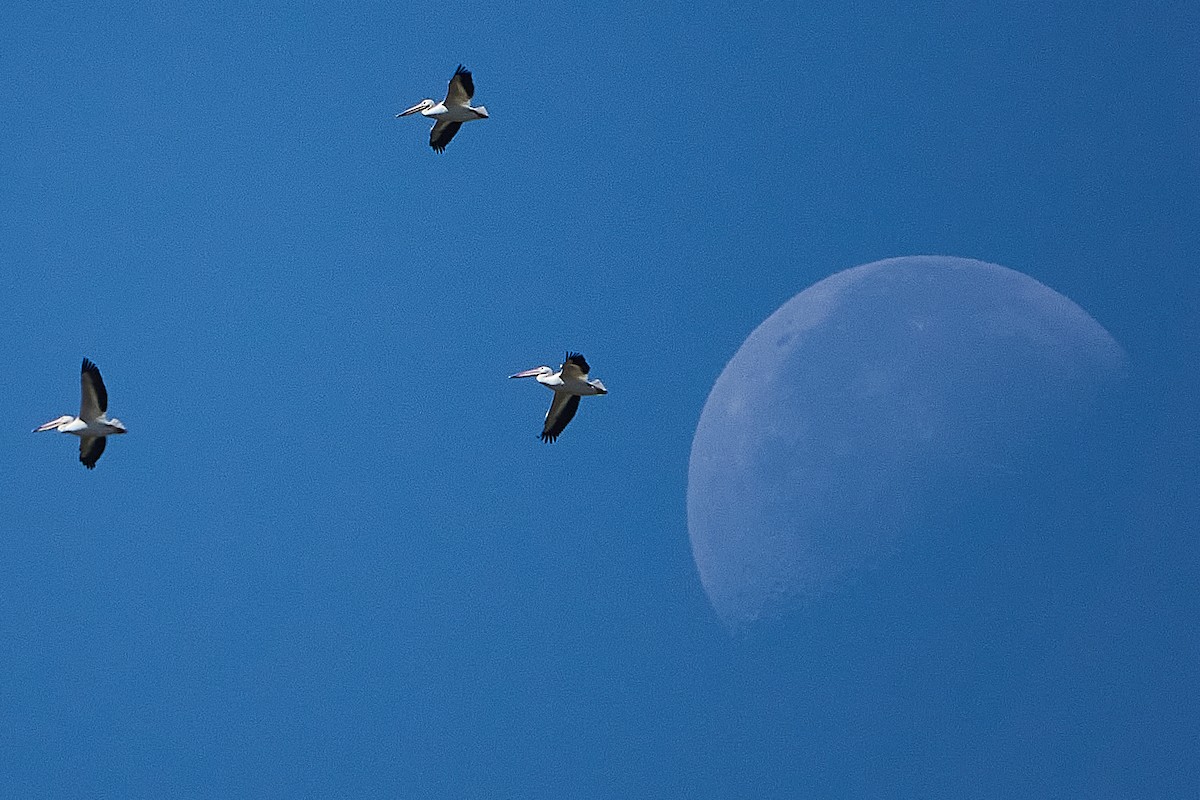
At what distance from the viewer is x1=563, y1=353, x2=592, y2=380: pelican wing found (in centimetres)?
3619

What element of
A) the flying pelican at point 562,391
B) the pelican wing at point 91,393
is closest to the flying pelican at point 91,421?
the pelican wing at point 91,393

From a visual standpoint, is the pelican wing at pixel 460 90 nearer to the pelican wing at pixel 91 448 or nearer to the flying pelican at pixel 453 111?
the flying pelican at pixel 453 111

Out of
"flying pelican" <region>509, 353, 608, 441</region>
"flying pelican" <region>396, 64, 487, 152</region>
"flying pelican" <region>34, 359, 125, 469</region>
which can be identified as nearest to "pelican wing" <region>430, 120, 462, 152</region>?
"flying pelican" <region>396, 64, 487, 152</region>

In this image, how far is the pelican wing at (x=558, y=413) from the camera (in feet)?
128

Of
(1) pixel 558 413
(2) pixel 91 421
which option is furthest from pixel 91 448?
(1) pixel 558 413

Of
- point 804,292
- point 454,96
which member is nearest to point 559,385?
point 454,96

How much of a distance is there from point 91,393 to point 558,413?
11228 mm

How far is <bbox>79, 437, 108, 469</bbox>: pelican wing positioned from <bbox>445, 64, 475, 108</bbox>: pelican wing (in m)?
12.5

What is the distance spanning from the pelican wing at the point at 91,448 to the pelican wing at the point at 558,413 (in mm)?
10840

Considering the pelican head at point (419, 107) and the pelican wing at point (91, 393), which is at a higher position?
the pelican head at point (419, 107)

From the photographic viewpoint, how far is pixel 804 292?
165ft

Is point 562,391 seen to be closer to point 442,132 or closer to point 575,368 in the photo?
point 575,368

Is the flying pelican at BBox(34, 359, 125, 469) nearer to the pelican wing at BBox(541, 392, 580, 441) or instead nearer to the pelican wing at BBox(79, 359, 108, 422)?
the pelican wing at BBox(79, 359, 108, 422)

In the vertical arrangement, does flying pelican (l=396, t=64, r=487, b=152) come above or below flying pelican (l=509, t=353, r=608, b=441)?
above
